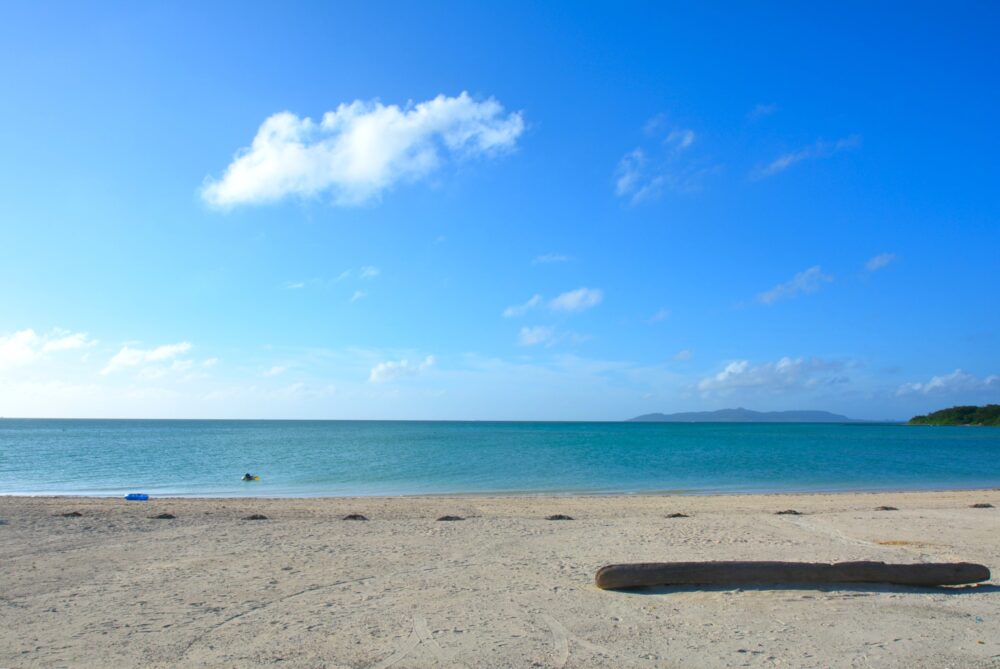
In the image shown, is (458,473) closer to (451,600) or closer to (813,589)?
(451,600)

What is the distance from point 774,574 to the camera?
8703 millimetres

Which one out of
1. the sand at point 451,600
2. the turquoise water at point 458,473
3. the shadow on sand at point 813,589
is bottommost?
the turquoise water at point 458,473

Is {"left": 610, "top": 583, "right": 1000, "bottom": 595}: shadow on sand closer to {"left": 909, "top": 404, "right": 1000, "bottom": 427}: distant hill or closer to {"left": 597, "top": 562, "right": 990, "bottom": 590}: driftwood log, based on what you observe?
{"left": 597, "top": 562, "right": 990, "bottom": 590}: driftwood log

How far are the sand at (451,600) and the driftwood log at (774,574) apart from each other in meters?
0.16

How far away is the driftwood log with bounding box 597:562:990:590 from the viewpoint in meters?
8.62

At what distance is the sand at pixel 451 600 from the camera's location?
6.53m

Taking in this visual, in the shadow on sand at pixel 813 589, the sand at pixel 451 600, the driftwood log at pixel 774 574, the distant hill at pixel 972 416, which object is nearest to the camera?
the sand at pixel 451 600

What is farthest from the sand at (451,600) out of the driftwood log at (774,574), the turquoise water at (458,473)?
the turquoise water at (458,473)

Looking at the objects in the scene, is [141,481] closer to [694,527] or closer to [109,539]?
[109,539]

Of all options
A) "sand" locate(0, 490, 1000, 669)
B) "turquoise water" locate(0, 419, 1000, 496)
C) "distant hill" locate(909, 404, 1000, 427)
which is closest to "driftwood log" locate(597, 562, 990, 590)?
"sand" locate(0, 490, 1000, 669)

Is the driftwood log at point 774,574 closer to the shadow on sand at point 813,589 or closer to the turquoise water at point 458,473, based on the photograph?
the shadow on sand at point 813,589

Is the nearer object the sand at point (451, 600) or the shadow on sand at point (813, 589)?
the sand at point (451, 600)

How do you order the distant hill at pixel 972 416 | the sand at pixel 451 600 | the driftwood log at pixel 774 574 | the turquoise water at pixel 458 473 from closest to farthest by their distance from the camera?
the sand at pixel 451 600
the driftwood log at pixel 774 574
the turquoise water at pixel 458 473
the distant hill at pixel 972 416

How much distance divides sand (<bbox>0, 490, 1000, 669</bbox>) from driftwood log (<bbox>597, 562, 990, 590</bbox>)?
16 cm
